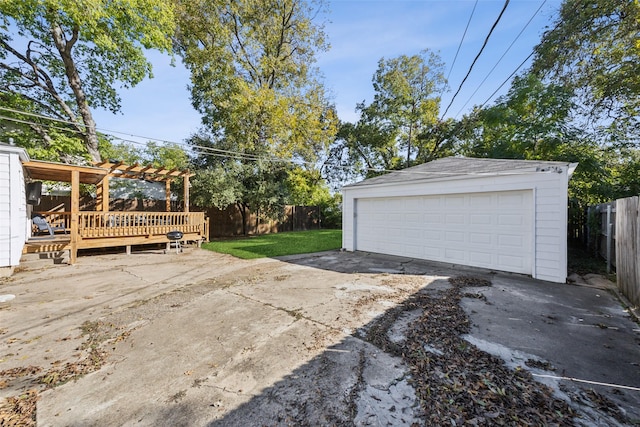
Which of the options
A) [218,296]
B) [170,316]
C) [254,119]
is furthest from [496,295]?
[254,119]

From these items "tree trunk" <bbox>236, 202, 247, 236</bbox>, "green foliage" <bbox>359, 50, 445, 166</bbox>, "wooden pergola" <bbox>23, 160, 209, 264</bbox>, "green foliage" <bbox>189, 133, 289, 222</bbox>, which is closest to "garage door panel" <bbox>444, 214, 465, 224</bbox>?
"green foliage" <bbox>189, 133, 289, 222</bbox>

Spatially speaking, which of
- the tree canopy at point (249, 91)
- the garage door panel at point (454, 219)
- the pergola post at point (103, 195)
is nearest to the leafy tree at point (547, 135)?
the garage door panel at point (454, 219)

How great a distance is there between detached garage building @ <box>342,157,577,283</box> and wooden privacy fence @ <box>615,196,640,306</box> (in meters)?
0.77

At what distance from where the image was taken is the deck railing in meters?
8.38

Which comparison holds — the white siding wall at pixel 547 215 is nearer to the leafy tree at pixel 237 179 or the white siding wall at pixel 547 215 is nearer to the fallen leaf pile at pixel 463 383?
the fallen leaf pile at pixel 463 383

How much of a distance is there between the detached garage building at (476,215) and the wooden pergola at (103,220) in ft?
24.1

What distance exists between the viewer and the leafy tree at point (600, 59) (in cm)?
826

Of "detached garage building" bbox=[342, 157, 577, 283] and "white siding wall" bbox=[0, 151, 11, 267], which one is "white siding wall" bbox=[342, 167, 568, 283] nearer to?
"detached garage building" bbox=[342, 157, 577, 283]

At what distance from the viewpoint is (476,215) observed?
657 cm

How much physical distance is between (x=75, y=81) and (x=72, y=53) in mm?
1440

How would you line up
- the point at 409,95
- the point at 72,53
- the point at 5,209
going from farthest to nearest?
the point at 409,95
the point at 72,53
the point at 5,209

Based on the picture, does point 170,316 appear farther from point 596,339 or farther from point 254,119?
point 254,119

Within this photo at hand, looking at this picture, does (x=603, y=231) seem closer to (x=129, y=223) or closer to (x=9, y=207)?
(x=129, y=223)

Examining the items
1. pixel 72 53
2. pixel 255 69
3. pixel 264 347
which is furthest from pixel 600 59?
pixel 72 53
